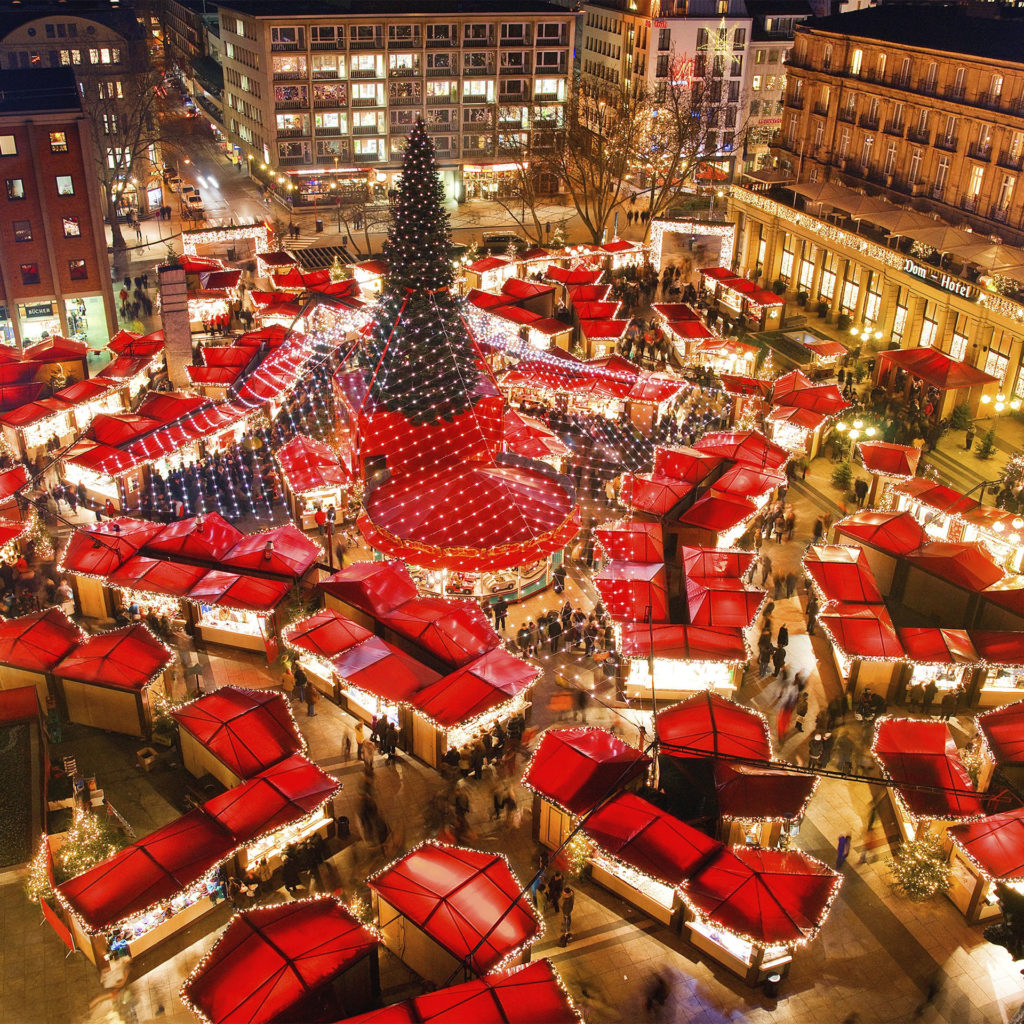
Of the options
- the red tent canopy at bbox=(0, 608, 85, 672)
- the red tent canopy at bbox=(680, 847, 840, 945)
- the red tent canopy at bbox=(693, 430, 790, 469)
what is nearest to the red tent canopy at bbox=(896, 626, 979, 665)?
the red tent canopy at bbox=(680, 847, 840, 945)

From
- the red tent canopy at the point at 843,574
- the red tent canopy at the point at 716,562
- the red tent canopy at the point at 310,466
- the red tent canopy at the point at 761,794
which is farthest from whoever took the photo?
the red tent canopy at the point at 310,466

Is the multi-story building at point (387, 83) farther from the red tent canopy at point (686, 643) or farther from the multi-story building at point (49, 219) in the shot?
the red tent canopy at point (686, 643)

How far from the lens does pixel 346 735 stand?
82.3 ft

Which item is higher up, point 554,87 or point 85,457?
point 554,87

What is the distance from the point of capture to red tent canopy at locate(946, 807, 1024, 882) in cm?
1973

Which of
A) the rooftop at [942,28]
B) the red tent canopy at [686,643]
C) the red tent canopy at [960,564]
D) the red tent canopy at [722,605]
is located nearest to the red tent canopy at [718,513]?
the red tent canopy at [722,605]

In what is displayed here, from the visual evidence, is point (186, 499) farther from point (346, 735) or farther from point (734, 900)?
point (734, 900)

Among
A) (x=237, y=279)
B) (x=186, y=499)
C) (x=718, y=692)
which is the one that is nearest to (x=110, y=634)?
(x=186, y=499)

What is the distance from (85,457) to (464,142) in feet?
159

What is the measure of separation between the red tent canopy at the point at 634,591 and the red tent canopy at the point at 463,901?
9112 millimetres

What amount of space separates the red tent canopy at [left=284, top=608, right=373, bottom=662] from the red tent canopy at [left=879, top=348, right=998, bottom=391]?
25724 mm

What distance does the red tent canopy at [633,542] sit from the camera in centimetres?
2989

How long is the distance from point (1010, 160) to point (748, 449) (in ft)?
68.5

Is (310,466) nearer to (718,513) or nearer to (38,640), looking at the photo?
(38,640)
